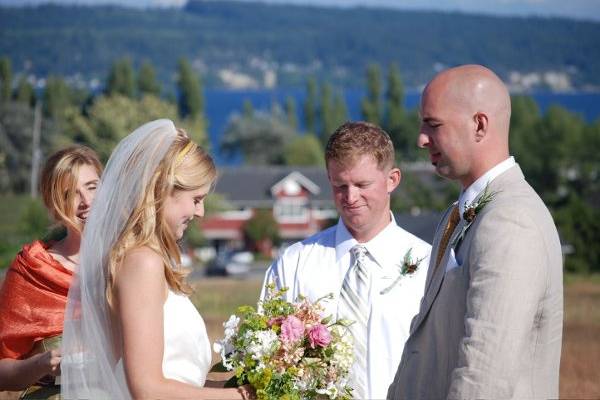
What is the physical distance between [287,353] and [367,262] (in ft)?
6.08

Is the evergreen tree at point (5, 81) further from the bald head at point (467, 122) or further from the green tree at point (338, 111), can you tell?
the bald head at point (467, 122)

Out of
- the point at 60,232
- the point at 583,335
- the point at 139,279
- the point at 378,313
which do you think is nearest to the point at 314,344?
the point at 139,279

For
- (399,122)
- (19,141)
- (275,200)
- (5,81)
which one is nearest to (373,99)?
(399,122)

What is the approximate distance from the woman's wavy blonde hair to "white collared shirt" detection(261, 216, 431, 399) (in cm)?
132

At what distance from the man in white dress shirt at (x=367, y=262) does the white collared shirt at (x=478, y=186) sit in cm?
212

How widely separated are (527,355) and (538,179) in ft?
409

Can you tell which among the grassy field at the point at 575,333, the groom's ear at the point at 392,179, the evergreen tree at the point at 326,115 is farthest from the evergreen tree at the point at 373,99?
the groom's ear at the point at 392,179

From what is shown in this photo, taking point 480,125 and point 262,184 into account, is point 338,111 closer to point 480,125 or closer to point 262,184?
point 262,184

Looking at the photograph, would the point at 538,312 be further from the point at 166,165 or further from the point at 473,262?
the point at 166,165

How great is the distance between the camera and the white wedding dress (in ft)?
17.1

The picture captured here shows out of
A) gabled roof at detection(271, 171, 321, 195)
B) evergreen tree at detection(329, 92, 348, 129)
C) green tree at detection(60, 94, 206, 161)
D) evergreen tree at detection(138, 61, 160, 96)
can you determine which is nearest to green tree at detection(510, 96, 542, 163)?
gabled roof at detection(271, 171, 321, 195)

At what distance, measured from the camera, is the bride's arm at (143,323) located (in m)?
4.92

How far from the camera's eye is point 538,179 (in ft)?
415

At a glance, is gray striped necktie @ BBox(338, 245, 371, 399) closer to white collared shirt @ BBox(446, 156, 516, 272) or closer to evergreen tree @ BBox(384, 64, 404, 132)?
white collared shirt @ BBox(446, 156, 516, 272)
